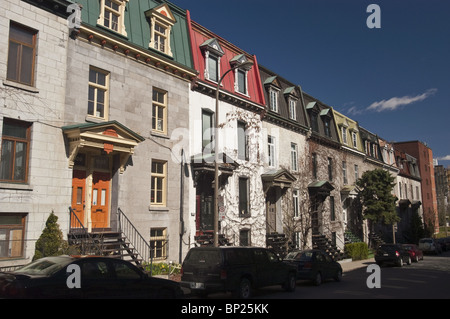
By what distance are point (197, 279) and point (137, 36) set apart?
1102 centimetres

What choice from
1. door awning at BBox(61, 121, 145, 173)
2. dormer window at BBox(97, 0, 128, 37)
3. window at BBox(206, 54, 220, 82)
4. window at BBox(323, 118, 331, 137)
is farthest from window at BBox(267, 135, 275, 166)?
dormer window at BBox(97, 0, 128, 37)

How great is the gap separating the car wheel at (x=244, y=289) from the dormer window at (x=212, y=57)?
11826 mm

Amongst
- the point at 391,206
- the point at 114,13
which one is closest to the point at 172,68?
the point at 114,13

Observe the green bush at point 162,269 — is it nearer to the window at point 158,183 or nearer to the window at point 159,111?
the window at point 158,183

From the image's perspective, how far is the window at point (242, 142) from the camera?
2378cm

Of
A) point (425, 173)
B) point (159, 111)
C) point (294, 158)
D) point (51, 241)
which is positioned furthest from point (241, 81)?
point (425, 173)

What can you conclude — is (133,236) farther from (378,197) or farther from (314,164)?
(378,197)

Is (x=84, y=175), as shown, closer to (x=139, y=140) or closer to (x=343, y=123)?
(x=139, y=140)

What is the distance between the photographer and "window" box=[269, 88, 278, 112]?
27016mm

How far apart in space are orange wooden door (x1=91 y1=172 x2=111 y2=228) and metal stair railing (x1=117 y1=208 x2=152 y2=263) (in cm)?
60

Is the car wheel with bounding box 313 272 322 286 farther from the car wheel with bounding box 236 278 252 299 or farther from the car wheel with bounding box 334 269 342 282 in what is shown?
the car wheel with bounding box 236 278 252 299

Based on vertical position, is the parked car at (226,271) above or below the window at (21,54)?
below

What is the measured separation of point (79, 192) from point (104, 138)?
2.36 m

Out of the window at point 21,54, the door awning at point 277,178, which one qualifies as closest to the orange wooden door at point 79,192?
the window at point 21,54
